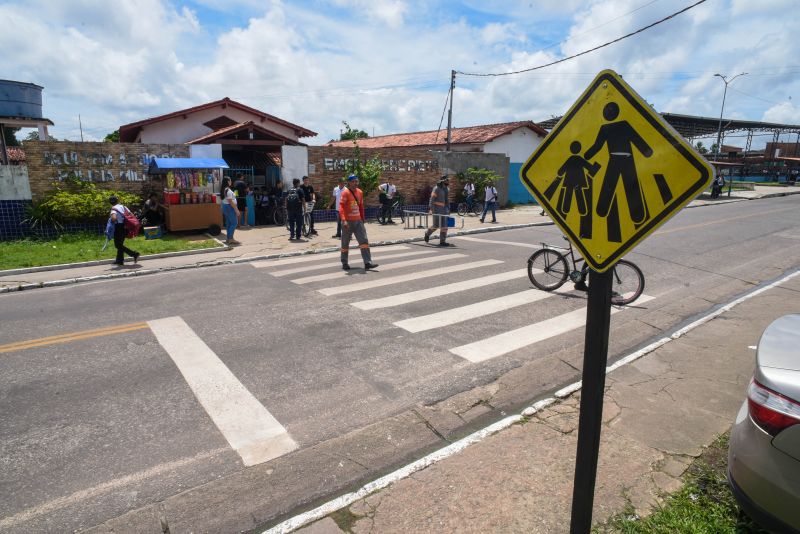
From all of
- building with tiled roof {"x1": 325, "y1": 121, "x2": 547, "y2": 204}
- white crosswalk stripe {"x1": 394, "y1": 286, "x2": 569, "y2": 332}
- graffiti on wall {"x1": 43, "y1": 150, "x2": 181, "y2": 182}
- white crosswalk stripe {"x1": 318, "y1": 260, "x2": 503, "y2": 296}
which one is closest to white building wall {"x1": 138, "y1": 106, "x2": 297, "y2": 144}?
building with tiled roof {"x1": 325, "y1": 121, "x2": 547, "y2": 204}

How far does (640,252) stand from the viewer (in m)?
12.1

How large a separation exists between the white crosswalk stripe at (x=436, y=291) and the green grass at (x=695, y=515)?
4.92m

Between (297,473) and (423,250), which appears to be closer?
(297,473)

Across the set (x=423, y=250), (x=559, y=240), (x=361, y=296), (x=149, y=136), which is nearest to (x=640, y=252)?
(x=559, y=240)

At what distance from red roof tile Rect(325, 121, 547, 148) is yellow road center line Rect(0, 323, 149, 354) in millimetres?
22585

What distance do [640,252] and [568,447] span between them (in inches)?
386

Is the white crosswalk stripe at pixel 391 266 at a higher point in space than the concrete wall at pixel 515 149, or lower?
lower

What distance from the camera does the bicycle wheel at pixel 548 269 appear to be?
8.51 m

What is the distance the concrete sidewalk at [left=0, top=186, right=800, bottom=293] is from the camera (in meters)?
9.85

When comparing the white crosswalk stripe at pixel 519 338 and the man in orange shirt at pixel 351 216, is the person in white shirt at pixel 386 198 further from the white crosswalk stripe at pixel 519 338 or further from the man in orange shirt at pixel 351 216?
the white crosswalk stripe at pixel 519 338

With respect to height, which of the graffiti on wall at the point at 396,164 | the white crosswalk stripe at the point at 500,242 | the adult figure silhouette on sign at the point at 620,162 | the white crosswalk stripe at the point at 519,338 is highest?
the graffiti on wall at the point at 396,164

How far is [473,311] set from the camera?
732 cm

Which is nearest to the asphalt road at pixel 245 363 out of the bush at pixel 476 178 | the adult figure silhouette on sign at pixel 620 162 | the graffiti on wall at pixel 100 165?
the adult figure silhouette on sign at pixel 620 162

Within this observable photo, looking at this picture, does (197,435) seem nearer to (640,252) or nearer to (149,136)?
(640,252)
